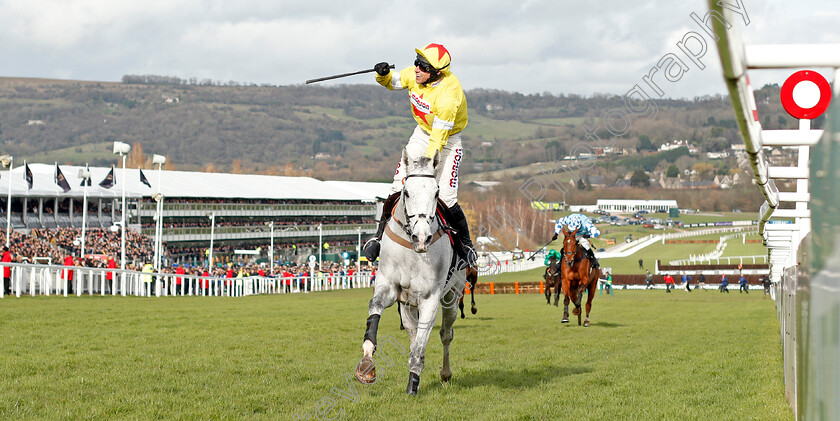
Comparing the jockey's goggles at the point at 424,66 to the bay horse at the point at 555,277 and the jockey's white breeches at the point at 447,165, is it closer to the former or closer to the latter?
the jockey's white breeches at the point at 447,165

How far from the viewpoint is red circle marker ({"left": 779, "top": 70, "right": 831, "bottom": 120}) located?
14.1 feet

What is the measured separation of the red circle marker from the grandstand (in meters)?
52.6

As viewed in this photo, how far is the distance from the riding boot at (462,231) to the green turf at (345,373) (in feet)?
4.44

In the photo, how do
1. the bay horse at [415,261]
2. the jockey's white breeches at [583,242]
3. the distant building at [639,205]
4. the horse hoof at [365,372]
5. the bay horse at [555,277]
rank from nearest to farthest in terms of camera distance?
the horse hoof at [365,372], the bay horse at [415,261], the jockey's white breeches at [583,242], the bay horse at [555,277], the distant building at [639,205]

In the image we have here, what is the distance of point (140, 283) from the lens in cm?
3195

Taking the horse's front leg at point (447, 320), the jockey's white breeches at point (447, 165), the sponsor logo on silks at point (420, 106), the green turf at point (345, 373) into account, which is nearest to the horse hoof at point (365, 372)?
the green turf at point (345, 373)

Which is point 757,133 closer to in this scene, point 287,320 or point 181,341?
point 181,341

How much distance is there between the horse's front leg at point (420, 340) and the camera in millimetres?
8273

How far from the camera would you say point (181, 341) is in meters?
12.6

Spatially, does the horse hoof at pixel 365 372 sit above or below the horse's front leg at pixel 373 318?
below

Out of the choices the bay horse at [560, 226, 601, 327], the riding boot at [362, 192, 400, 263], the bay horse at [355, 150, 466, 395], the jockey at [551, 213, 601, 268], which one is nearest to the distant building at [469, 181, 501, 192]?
the jockey at [551, 213, 601, 268]

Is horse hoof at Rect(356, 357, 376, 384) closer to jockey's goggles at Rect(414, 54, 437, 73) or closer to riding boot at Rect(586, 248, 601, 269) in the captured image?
jockey's goggles at Rect(414, 54, 437, 73)

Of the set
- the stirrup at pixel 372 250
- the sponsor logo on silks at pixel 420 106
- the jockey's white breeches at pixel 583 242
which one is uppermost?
the sponsor logo on silks at pixel 420 106

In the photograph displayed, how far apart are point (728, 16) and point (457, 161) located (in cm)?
736
